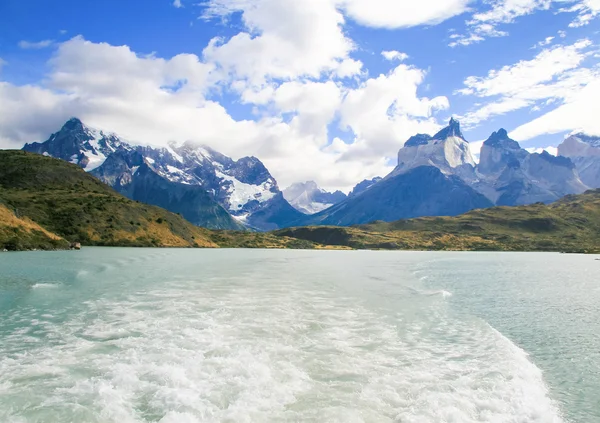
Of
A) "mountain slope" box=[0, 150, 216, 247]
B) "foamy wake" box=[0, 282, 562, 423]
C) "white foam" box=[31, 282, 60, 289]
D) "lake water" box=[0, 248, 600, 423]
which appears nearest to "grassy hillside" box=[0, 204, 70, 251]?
"mountain slope" box=[0, 150, 216, 247]

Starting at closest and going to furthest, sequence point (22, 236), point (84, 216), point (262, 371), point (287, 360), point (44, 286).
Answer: point (262, 371), point (287, 360), point (44, 286), point (22, 236), point (84, 216)

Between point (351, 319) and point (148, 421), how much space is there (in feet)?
69.1

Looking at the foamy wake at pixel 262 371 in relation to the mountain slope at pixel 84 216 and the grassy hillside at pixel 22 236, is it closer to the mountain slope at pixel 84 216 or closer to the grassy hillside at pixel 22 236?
the grassy hillside at pixel 22 236

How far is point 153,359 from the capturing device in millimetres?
21328

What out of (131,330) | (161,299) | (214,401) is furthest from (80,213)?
(214,401)

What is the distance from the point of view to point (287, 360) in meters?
22.0

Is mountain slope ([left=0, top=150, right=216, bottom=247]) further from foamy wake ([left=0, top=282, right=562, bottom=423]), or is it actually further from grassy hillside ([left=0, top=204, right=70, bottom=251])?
foamy wake ([left=0, top=282, right=562, bottom=423])

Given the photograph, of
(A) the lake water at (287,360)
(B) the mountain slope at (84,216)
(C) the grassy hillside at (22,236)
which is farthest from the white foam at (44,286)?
(B) the mountain slope at (84,216)

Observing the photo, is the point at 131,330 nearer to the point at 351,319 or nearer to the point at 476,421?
the point at 351,319

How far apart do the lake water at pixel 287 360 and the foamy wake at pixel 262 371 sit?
0.28 ft

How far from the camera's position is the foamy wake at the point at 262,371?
1596cm

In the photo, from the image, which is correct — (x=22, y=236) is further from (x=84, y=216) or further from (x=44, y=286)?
(x=44, y=286)

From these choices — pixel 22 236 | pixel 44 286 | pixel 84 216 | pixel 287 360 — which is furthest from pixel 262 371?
pixel 84 216

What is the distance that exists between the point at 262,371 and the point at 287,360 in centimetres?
224
